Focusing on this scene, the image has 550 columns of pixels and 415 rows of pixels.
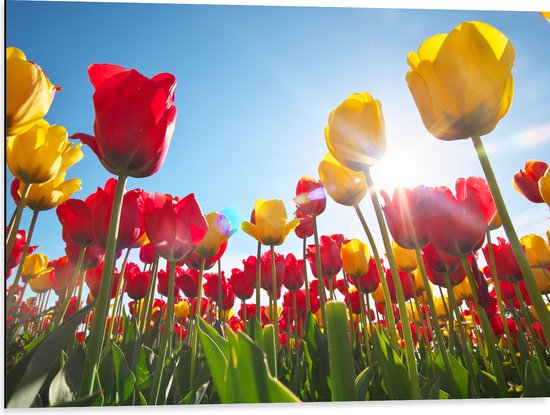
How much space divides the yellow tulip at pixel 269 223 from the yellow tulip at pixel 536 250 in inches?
26.2

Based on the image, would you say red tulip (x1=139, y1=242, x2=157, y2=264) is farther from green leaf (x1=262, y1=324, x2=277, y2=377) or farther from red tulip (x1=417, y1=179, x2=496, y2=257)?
red tulip (x1=417, y1=179, x2=496, y2=257)

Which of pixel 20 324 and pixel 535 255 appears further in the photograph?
pixel 535 255

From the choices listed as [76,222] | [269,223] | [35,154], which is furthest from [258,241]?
[35,154]

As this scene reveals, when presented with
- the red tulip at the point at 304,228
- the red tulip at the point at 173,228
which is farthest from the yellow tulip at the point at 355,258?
the red tulip at the point at 173,228

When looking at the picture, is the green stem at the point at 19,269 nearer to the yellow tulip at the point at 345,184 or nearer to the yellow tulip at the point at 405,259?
the yellow tulip at the point at 345,184

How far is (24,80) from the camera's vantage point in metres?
0.70

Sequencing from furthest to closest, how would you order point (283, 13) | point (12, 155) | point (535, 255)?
1. point (283, 13)
2. point (535, 255)
3. point (12, 155)

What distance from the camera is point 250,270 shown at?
1304 millimetres

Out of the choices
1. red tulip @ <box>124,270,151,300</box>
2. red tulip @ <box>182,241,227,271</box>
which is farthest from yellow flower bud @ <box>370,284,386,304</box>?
red tulip @ <box>124,270,151,300</box>

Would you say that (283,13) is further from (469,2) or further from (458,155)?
(458,155)

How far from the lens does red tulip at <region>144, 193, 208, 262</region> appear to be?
707 mm

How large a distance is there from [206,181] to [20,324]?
1.94 ft

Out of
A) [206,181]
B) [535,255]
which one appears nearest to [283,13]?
[206,181]

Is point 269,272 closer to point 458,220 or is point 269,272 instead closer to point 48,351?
point 458,220
